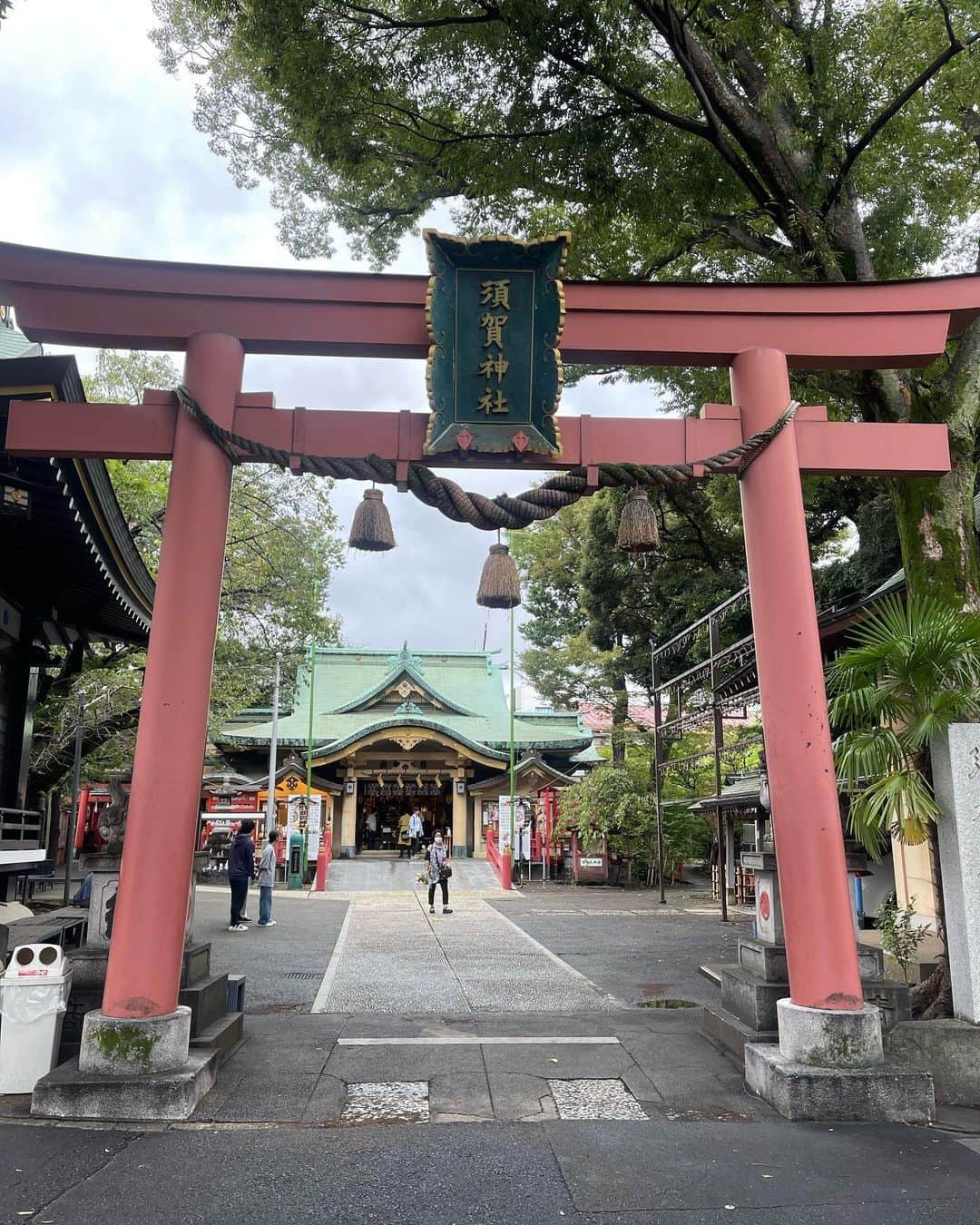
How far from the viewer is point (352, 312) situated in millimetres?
6441

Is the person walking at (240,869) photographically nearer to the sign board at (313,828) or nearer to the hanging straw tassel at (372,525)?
the hanging straw tassel at (372,525)

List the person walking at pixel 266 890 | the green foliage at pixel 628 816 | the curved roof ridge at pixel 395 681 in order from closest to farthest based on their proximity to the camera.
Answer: the person walking at pixel 266 890, the green foliage at pixel 628 816, the curved roof ridge at pixel 395 681

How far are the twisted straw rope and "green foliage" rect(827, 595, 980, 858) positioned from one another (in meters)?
1.80

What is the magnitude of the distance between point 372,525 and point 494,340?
165 centimetres

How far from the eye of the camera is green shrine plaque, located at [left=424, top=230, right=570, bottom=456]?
20.6 feet

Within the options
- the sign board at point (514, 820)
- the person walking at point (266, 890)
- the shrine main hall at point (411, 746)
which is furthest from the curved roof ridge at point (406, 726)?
the person walking at point (266, 890)

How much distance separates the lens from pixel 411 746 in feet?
97.1

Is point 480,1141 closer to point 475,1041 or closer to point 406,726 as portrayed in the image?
point 475,1041

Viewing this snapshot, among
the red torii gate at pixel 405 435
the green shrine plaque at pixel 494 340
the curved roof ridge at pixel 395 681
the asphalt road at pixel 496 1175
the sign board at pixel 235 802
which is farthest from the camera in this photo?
the curved roof ridge at pixel 395 681

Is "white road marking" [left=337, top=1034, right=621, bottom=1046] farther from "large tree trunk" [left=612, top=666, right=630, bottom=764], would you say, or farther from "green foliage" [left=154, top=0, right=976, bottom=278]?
"large tree trunk" [left=612, top=666, right=630, bottom=764]

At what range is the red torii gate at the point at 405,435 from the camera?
557 cm

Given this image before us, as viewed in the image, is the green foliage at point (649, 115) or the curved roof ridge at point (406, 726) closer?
the green foliage at point (649, 115)

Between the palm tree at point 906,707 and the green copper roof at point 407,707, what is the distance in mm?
23265

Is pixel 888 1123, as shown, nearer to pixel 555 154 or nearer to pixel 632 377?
pixel 555 154
